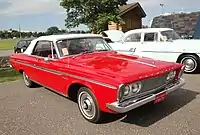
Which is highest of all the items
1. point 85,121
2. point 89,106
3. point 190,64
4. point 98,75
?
point 98,75

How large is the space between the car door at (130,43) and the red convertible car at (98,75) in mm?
3684

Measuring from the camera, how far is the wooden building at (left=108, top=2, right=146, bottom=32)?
25.5m

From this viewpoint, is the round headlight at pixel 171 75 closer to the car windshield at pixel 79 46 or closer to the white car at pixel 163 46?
the car windshield at pixel 79 46

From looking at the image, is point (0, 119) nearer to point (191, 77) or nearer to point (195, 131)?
point (195, 131)

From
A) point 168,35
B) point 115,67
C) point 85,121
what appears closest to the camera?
point 115,67

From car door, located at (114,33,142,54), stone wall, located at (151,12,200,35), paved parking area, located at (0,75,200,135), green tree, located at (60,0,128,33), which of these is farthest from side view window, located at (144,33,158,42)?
green tree, located at (60,0,128,33)

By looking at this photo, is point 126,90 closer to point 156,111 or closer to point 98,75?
point 98,75

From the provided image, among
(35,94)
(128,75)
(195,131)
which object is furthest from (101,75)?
(35,94)

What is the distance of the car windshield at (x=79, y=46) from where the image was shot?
514cm

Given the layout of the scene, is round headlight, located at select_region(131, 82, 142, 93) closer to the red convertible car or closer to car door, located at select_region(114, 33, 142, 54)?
the red convertible car

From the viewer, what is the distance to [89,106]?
4.21m

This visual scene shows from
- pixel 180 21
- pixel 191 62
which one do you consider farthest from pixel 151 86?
pixel 180 21

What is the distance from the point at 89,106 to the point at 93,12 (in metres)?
17.9

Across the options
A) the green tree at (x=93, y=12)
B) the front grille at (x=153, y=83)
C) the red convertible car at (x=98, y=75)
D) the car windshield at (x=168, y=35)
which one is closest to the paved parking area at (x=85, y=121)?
the red convertible car at (x=98, y=75)
